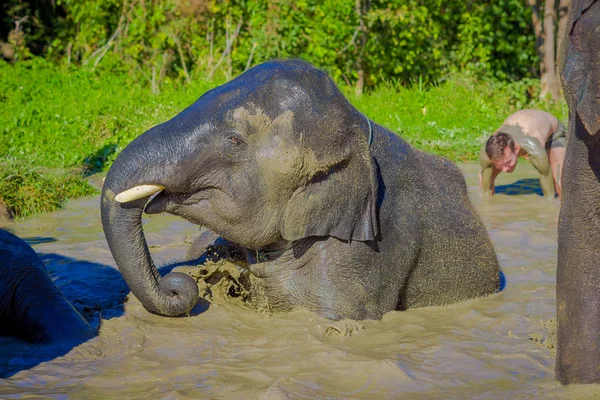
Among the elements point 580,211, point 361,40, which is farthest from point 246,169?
point 361,40

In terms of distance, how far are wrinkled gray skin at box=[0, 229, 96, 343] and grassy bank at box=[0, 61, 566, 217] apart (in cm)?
324

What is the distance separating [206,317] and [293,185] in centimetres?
103

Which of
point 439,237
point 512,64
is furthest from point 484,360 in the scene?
point 512,64

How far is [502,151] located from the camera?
33.2 feet

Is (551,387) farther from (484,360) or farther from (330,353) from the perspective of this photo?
(330,353)

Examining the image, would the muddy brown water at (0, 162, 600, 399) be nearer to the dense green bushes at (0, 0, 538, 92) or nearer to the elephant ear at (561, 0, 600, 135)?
the elephant ear at (561, 0, 600, 135)

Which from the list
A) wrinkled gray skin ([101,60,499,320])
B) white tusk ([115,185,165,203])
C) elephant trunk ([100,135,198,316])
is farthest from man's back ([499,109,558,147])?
white tusk ([115,185,165,203])

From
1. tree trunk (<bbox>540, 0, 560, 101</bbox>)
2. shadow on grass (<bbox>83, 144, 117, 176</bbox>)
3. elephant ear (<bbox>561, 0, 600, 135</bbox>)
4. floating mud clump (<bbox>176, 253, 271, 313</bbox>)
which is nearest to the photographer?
elephant ear (<bbox>561, 0, 600, 135</bbox>)

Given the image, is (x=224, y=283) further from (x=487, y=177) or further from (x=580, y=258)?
(x=487, y=177)

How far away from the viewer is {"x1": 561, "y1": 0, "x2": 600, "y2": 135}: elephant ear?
339 centimetres

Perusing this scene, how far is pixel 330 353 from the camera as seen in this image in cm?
496

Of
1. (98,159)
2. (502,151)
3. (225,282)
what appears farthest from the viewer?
(98,159)

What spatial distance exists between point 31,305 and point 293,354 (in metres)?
1.58

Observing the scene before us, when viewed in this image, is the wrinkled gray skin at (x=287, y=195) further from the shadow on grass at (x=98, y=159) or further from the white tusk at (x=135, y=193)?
the shadow on grass at (x=98, y=159)
